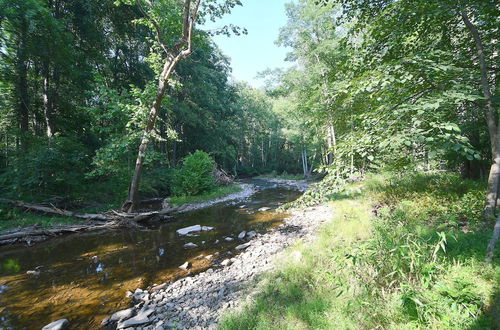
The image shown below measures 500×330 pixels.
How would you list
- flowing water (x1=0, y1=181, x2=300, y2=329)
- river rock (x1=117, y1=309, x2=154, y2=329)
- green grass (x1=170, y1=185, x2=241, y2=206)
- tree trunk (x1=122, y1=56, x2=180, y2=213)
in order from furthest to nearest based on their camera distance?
green grass (x1=170, y1=185, x2=241, y2=206) < tree trunk (x1=122, y1=56, x2=180, y2=213) < flowing water (x1=0, y1=181, x2=300, y2=329) < river rock (x1=117, y1=309, x2=154, y2=329)

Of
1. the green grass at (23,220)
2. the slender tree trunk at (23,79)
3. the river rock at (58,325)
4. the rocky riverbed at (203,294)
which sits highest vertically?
the slender tree trunk at (23,79)

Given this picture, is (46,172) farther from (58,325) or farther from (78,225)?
(58,325)

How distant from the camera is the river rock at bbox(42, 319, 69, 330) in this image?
3.83 m

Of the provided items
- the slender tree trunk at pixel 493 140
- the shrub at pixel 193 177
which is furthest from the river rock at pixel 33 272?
the shrub at pixel 193 177

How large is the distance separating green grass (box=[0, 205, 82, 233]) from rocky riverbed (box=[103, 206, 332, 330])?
7.61 m

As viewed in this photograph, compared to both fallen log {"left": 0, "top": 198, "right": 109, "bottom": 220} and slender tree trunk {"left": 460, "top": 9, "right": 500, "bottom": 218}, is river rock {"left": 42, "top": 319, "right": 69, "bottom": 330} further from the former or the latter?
slender tree trunk {"left": 460, "top": 9, "right": 500, "bottom": 218}

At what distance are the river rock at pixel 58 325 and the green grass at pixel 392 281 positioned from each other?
2945mm

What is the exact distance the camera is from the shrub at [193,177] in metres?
16.8

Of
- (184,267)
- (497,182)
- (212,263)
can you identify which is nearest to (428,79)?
(497,182)

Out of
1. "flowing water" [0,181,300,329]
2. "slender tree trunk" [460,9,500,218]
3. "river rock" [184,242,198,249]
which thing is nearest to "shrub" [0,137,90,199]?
"flowing water" [0,181,300,329]

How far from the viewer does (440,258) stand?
3.25 meters

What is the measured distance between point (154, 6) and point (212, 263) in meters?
10.5

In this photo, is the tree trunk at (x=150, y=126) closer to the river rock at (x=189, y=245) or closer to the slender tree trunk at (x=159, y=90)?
the slender tree trunk at (x=159, y=90)

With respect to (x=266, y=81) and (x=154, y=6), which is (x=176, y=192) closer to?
(x=154, y=6)
